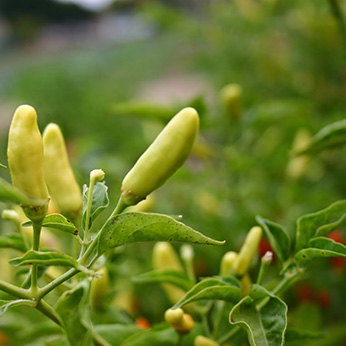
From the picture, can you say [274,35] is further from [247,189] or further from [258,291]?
[258,291]

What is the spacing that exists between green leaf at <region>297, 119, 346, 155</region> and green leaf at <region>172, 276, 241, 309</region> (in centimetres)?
23

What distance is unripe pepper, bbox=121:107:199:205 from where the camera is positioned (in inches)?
20.1

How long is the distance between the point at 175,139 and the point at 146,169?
0.04 meters

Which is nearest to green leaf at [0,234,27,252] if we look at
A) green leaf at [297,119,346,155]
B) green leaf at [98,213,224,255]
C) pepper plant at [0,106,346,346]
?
pepper plant at [0,106,346,346]

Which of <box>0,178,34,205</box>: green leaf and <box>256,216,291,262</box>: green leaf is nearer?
<box>0,178,34,205</box>: green leaf

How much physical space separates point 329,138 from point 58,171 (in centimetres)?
32

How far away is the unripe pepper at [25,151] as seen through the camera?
492mm

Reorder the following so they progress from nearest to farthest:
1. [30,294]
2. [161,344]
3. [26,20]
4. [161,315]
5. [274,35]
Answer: [30,294], [161,344], [161,315], [274,35], [26,20]

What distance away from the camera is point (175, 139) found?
0.51 m

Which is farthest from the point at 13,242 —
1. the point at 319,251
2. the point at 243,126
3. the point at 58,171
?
the point at 243,126

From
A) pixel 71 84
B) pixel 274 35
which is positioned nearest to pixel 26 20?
pixel 71 84

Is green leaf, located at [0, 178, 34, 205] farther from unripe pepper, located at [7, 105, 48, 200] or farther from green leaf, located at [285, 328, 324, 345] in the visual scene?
green leaf, located at [285, 328, 324, 345]

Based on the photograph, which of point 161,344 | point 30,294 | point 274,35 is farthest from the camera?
point 274,35

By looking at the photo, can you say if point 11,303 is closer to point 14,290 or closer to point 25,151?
point 14,290
